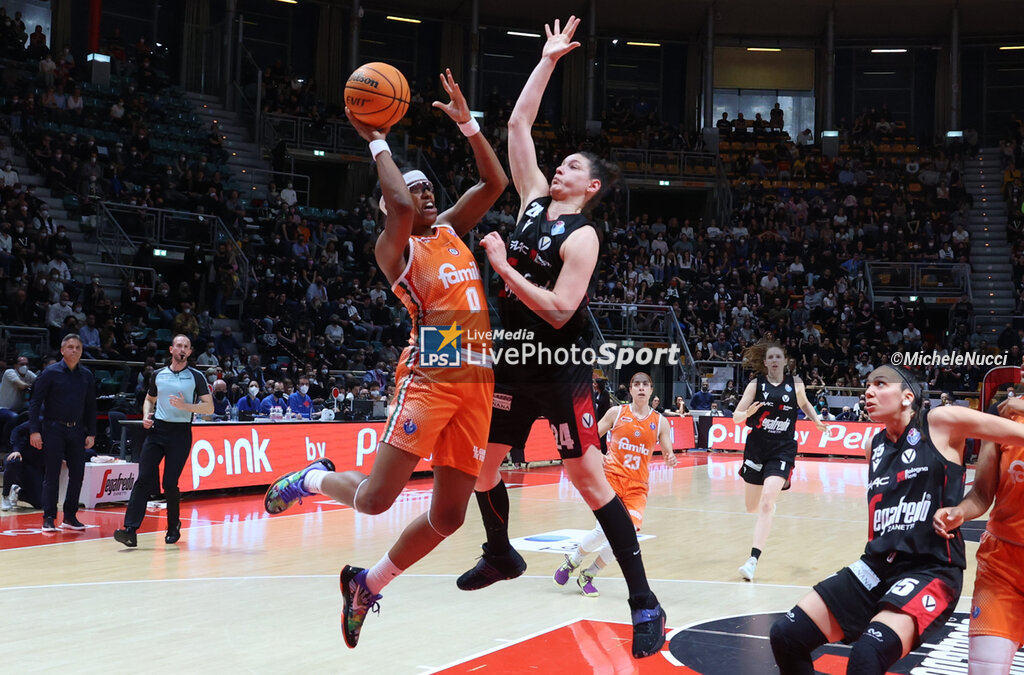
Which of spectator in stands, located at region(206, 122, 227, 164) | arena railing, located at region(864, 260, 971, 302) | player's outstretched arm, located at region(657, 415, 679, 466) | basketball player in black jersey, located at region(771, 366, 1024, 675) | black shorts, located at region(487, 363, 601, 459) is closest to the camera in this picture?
basketball player in black jersey, located at region(771, 366, 1024, 675)

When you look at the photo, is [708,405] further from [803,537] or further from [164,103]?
[164,103]

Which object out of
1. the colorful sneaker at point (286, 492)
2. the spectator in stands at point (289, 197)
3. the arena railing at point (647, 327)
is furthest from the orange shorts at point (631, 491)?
the spectator in stands at point (289, 197)

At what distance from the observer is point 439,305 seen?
186 inches

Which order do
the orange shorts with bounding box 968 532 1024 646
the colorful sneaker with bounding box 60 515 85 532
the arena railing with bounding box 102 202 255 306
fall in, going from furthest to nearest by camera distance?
the arena railing with bounding box 102 202 255 306 → the colorful sneaker with bounding box 60 515 85 532 → the orange shorts with bounding box 968 532 1024 646

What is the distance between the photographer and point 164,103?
77.7ft

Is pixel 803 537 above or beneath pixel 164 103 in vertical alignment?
beneath

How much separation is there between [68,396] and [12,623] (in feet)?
13.8

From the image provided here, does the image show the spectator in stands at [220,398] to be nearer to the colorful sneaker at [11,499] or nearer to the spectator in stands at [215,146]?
the colorful sneaker at [11,499]

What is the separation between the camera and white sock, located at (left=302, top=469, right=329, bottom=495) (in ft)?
16.7

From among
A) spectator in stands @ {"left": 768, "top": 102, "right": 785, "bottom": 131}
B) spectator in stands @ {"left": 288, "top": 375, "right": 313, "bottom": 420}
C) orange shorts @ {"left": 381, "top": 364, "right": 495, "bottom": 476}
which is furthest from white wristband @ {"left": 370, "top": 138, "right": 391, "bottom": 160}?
spectator in stands @ {"left": 768, "top": 102, "right": 785, "bottom": 131}

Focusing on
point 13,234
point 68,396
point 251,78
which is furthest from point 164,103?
point 68,396

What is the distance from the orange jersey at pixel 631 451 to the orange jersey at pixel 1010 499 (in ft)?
13.9

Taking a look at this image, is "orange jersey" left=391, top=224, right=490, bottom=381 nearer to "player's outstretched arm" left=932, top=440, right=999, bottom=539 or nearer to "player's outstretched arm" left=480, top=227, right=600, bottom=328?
"player's outstretched arm" left=480, top=227, right=600, bottom=328

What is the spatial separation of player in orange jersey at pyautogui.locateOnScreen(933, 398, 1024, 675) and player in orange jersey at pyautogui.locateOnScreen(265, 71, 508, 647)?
2077 millimetres
